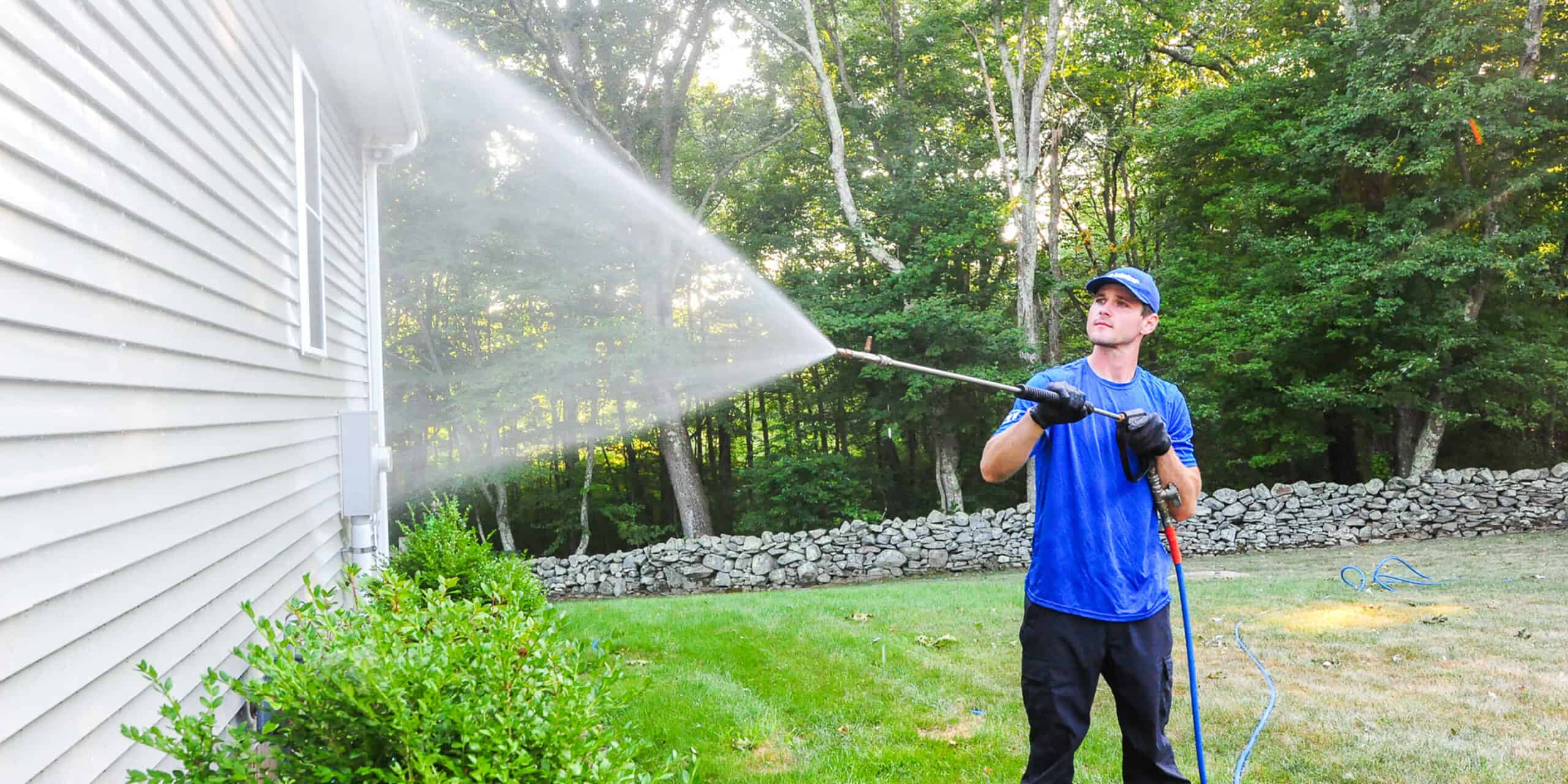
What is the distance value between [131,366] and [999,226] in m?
14.5

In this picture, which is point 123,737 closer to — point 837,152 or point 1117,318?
point 1117,318

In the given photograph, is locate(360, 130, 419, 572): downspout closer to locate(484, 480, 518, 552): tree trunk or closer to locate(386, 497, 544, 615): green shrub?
locate(386, 497, 544, 615): green shrub

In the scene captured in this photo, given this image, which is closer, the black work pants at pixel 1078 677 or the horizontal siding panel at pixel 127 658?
the horizontal siding panel at pixel 127 658

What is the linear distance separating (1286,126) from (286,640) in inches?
618

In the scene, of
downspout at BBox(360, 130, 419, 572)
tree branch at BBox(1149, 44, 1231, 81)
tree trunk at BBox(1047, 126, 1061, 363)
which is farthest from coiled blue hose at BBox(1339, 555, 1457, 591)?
tree branch at BBox(1149, 44, 1231, 81)

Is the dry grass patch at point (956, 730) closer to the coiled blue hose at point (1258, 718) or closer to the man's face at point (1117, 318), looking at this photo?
the coiled blue hose at point (1258, 718)

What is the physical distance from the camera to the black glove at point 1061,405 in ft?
8.29

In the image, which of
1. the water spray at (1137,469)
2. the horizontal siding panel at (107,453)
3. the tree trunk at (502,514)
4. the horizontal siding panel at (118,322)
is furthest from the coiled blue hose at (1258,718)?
the tree trunk at (502,514)

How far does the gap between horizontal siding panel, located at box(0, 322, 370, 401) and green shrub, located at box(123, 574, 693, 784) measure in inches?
26.8

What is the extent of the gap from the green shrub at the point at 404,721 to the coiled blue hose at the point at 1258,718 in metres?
2.63

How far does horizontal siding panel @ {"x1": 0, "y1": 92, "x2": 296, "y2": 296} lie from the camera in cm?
192

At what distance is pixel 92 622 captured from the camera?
212cm

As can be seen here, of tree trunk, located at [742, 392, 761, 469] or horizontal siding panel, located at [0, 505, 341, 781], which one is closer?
horizontal siding panel, located at [0, 505, 341, 781]

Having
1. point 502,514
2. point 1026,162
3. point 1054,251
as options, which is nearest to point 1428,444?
point 1054,251
